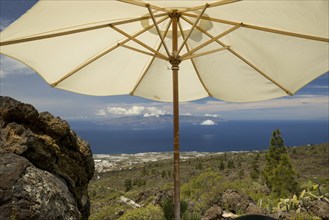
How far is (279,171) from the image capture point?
79.0 feet

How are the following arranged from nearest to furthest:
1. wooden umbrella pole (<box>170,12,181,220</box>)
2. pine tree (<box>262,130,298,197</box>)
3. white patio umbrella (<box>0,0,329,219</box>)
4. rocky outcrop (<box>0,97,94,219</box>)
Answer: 1. rocky outcrop (<box>0,97,94,219</box>)
2. white patio umbrella (<box>0,0,329,219</box>)
3. wooden umbrella pole (<box>170,12,181,220</box>)
4. pine tree (<box>262,130,298,197</box>)

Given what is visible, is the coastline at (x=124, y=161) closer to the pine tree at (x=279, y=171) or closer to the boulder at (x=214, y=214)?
the pine tree at (x=279, y=171)

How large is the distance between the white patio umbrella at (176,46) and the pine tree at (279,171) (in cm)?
1744

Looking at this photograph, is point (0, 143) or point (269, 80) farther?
point (269, 80)

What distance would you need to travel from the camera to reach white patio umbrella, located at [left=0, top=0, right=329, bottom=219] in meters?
3.32

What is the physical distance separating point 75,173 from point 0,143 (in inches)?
46.0

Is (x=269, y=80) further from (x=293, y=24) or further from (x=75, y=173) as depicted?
(x=75, y=173)

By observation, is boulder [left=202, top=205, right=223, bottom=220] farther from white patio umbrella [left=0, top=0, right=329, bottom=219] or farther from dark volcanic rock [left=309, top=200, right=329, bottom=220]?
white patio umbrella [left=0, top=0, right=329, bottom=219]

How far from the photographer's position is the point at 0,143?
3.09 metres

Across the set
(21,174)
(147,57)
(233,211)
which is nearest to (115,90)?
(147,57)

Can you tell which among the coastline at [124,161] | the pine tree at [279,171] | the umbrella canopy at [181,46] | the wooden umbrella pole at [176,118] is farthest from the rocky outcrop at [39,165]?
the coastline at [124,161]

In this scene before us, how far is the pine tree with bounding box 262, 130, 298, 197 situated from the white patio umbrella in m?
17.4

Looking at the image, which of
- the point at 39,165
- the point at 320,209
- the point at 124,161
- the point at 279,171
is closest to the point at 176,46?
the point at 39,165

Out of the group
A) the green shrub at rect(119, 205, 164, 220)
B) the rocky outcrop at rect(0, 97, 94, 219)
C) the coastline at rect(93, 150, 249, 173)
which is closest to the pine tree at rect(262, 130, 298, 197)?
the green shrub at rect(119, 205, 164, 220)
